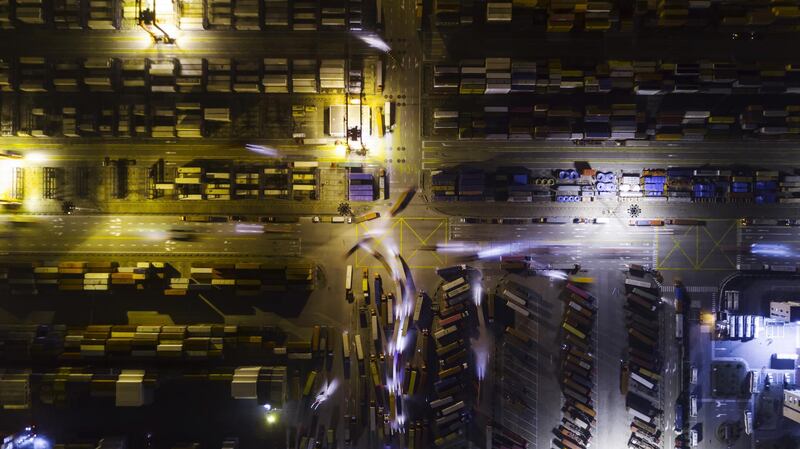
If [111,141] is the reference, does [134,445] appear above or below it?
below

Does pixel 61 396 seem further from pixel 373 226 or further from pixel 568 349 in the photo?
pixel 568 349

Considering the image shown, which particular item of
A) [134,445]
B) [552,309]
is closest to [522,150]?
[552,309]

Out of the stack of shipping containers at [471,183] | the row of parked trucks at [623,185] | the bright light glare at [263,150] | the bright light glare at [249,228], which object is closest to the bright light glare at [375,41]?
the row of parked trucks at [623,185]

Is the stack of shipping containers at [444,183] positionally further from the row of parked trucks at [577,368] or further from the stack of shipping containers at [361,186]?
the row of parked trucks at [577,368]

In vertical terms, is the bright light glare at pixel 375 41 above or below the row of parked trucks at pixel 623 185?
above

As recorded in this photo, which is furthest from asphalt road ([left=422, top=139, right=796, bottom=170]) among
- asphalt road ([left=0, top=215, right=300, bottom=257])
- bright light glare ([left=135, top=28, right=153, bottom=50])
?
bright light glare ([left=135, top=28, right=153, bottom=50])

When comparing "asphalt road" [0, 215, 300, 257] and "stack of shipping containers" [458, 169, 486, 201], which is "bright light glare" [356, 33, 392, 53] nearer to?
"stack of shipping containers" [458, 169, 486, 201]

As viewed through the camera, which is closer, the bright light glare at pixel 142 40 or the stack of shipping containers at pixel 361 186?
the stack of shipping containers at pixel 361 186
